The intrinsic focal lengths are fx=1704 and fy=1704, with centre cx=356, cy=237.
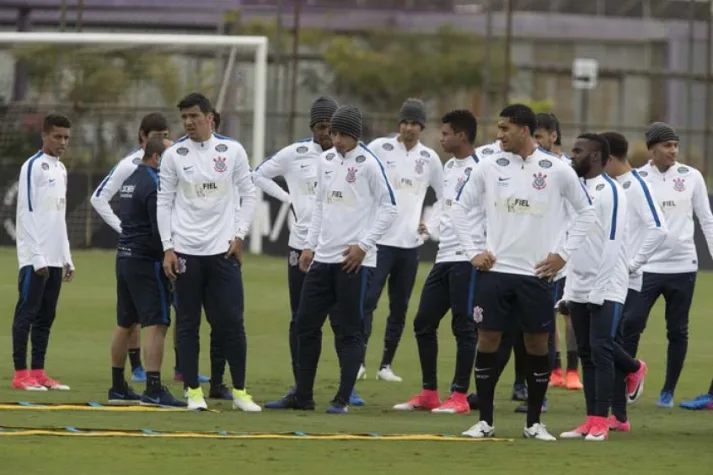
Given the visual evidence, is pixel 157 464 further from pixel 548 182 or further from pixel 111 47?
pixel 111 47

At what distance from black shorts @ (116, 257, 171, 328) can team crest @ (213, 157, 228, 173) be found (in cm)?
95

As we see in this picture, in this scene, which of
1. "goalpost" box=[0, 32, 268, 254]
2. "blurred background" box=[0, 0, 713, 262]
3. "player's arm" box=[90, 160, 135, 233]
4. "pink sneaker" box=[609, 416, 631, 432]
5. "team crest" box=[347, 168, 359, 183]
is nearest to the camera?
"pink sneaker" box=[609, 416, 631, 432]

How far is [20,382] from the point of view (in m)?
13.9

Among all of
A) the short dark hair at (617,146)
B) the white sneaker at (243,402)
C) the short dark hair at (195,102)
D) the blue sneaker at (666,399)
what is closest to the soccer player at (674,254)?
the blue sneaker at (666,399)

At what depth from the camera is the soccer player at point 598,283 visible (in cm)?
1138

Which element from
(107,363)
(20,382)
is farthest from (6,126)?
(20,382)

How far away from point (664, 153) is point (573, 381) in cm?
244

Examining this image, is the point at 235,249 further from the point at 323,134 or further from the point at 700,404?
the point at 700,404

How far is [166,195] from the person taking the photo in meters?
12.4

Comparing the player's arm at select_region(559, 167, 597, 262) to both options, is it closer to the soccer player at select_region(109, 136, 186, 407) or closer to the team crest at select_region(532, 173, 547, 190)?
the team crest at select_region(532, 173, 547, 190)

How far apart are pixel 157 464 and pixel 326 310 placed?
3.34 m

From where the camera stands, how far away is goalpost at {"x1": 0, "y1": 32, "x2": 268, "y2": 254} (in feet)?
101

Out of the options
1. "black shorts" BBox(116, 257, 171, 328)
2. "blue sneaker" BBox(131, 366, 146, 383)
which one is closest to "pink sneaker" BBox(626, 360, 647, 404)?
"black shorts" BBox(116, 257, 171, 328)

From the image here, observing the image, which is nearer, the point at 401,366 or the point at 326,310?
the point at 326,310
